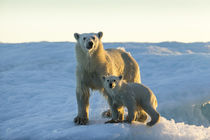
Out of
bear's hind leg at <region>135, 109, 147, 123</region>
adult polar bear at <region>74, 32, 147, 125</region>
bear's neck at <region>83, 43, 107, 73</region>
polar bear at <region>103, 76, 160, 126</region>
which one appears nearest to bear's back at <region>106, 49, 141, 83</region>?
adult polar bear at <region>74, 32, 147, 125</region>

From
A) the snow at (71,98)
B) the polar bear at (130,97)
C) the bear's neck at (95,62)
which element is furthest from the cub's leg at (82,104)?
the polar bear at (130,97)

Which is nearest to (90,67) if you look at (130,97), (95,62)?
(95,62)

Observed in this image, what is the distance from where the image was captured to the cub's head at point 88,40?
14.0 ft

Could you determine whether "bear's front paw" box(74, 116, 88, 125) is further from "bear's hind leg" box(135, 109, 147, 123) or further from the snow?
"bear's hind leg" box(135, 109, 147, 123)

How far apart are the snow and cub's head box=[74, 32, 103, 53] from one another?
1190 mm

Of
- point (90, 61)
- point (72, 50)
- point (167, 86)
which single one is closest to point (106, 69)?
point (90, 61)

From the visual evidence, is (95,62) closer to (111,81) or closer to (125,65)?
(111,81)

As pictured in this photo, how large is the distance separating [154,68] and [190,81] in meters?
3.74

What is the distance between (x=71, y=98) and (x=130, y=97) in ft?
19.7

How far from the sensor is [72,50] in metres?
19.0

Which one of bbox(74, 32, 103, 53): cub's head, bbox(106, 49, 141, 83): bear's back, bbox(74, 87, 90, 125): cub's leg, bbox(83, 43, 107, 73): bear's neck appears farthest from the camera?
bbox(106, 49, 141, 83): bear's back

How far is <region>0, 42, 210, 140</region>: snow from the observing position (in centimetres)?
436

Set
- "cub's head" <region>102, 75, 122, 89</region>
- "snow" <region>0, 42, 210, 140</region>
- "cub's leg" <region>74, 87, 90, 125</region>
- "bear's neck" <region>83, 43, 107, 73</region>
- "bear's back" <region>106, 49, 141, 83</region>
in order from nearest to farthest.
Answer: "cub's head" <region>102, 75, 122, 89</region> → "snow" <region>0, 42, 210, 140</region> → "bear's neck" <region>83, 43, 107, 73</region> → "cub's leg" <region>74, 87, 90, 125</region> → "bear's back" <region>106, 49, 141, 83</region>

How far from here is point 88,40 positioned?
4262 mm
